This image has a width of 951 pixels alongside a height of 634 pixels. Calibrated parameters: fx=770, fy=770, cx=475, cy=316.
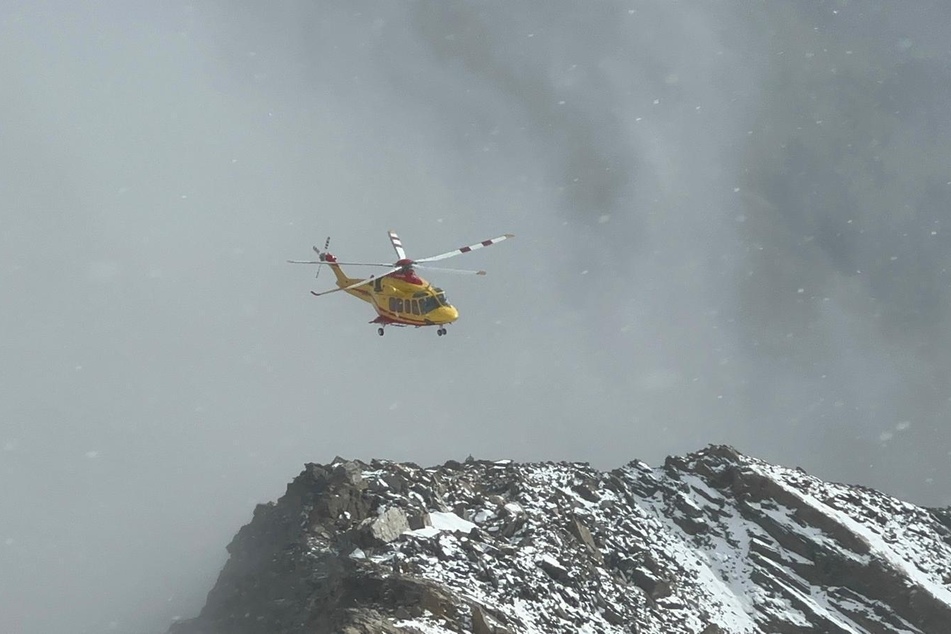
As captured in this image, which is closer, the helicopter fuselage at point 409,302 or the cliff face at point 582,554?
the cliff face at point 582,554

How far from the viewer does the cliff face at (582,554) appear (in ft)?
99.3

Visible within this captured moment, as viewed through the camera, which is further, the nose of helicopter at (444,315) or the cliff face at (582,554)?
the nose of helicopter at (444,315)

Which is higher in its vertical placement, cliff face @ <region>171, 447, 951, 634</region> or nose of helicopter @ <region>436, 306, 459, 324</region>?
nose of helicopter @ <region>436, 306, 459, 324</region>

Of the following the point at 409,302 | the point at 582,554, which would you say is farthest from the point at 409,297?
the point at 582,554

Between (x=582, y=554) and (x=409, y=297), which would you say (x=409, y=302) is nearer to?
(x=409, y=297)

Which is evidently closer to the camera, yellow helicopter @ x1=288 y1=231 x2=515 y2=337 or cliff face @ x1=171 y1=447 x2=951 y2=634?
cliff face @ x1=171 y1=447 x2=951 y2=634

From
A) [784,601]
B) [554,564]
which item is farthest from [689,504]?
[554,564]

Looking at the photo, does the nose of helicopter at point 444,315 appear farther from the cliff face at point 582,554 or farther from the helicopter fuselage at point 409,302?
the cliff face at point 582,554

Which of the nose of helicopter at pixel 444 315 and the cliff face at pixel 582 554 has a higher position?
the nose of helicopter at pixel 444 315

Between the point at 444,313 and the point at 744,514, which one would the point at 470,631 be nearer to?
the point at 444,313

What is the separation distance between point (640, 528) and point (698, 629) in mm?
8216

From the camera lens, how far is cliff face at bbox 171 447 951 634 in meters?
30.3

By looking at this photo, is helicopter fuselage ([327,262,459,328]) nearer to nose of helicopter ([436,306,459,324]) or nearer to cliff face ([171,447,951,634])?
nose of helicopter ([436,306,459,324])

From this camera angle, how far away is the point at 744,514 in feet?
161
